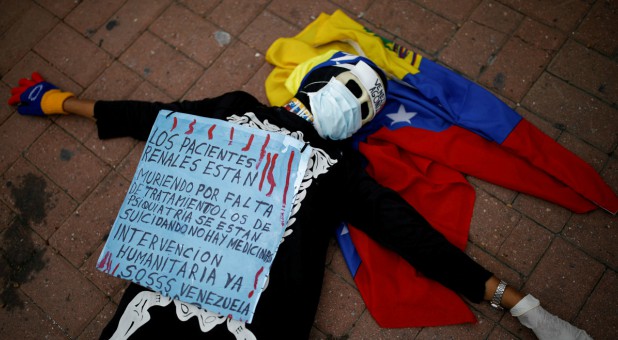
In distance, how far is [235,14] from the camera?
3371 mm

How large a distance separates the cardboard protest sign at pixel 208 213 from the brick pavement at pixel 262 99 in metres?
0.63

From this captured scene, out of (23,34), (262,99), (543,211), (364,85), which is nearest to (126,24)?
(23,34)

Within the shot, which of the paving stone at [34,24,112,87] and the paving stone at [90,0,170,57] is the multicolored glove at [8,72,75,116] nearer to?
the paving stone at [34,24,112,87]

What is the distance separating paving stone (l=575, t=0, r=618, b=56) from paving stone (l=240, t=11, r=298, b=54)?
206cm

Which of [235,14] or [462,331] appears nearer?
[462,331]

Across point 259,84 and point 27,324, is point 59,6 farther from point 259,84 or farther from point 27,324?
point 27,324

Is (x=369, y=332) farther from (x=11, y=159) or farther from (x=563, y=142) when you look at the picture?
(x=11, y=159)

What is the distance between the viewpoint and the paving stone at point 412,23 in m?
3.16

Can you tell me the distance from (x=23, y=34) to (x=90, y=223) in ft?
5.85

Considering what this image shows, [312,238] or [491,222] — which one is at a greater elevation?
[312,238]

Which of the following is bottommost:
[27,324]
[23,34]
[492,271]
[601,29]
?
[27,324]

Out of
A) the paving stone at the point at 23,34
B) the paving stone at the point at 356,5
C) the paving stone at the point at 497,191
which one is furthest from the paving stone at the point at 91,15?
the paving stone at the point at 497,191

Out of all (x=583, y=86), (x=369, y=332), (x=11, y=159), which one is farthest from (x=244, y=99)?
(x=583, y=86)

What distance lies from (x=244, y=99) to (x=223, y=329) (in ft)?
4.37
